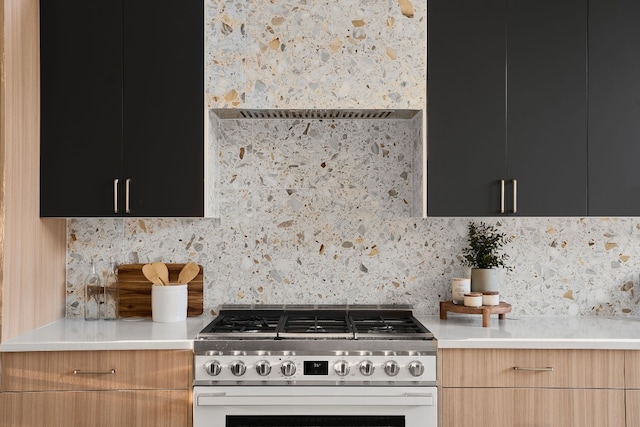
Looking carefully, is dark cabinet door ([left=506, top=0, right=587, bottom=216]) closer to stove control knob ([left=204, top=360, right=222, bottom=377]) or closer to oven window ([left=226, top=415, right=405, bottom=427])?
oven window ([left=226, top=415, right=405, bottom=427])

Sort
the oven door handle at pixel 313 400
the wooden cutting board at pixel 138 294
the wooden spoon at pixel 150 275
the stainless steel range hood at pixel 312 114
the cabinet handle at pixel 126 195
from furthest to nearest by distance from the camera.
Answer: the wooden cutting board at pixel 138 294, the wooden spoon at pixel 150 275, the stainless steel range hood at pixel 312 114, the cabinet handle at pixel 126 195, the oven door handle at pixel 313 400

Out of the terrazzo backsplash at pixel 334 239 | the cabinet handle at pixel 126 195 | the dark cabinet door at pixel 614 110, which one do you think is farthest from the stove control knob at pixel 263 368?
the dark cabinet door at pixel 614 110

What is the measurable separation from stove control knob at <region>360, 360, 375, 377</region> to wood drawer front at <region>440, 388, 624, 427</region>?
31cm

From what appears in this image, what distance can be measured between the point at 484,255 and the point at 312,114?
1.09 meters

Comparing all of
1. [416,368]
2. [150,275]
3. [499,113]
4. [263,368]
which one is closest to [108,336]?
[150,275]

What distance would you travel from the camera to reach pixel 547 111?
9.14 ft

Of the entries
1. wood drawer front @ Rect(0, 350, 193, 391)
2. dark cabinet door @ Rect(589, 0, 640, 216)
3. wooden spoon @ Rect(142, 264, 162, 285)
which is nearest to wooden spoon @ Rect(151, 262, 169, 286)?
wooden spoon @ Rect(142, 264, 162, 285)

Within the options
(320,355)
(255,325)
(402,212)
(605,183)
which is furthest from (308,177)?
(605,183)

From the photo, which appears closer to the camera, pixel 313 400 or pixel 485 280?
pixel 313 400

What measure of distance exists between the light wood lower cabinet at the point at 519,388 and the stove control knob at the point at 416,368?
90 mm

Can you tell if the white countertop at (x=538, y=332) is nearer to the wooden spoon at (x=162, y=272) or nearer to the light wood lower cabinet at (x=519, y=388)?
the light wood lower cabinet at (x=519, y=388)

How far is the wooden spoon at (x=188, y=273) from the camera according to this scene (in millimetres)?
3051

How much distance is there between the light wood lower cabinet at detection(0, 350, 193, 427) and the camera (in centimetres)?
246

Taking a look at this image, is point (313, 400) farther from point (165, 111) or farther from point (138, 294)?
point (165, 111)
